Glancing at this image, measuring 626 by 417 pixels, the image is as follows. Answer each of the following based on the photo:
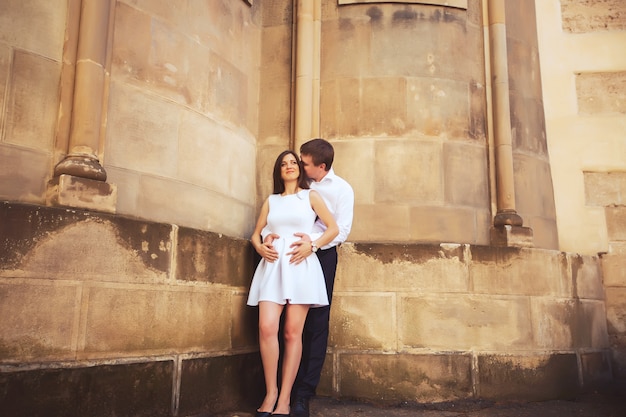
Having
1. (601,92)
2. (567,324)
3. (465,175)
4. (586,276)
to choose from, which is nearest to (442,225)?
(465,175)

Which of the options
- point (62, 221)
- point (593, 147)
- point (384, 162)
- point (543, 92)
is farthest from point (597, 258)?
point (62, 221)

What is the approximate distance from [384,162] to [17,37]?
3.07 meters

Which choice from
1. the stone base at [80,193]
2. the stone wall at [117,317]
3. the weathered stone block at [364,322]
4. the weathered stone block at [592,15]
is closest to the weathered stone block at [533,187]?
the weathered stone block at [592,15]

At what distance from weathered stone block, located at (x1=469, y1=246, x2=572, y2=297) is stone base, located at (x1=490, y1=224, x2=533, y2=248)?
0.53 feet

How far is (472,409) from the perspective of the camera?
15.0 feet

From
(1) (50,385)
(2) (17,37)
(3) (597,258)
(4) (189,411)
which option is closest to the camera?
(1) (50,385)

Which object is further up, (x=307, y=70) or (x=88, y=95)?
(x=307, y=70)

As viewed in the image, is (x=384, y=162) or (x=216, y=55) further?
(x=384, y=162)

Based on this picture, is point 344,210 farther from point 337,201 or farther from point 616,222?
point 616,222

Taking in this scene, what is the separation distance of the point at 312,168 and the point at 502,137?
2.21m

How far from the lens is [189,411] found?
12.4ft

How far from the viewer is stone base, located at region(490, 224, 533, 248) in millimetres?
5312

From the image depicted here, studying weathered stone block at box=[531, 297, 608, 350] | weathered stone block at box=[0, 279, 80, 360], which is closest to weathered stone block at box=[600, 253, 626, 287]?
weathered stone block at box=[531, 297, 608, 350]

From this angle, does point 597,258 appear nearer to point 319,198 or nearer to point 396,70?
point 396,70
